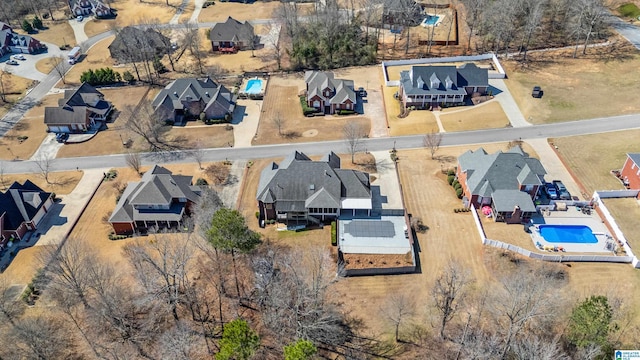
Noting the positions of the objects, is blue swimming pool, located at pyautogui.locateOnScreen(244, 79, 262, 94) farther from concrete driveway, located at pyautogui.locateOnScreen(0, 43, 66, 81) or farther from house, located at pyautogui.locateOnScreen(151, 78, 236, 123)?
concrete driveway, located at pyautogui.locateOnScreen(0, 43, 66, 81)

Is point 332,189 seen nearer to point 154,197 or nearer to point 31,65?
point 154,197

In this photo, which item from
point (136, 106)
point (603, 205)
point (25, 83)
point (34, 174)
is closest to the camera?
point (603, 205)

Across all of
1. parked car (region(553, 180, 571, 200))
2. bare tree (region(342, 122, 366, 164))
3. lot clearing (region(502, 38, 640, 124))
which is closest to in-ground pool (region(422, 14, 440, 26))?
lot clearing (region(502, 38, 640, 124))

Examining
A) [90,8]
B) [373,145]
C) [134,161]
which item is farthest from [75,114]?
[90,8]

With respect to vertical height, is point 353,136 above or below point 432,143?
above

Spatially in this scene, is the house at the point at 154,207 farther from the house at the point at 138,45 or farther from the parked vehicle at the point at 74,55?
the parked vehicle at the point at 74,55

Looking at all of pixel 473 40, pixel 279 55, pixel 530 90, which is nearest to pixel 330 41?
pixel 279 55

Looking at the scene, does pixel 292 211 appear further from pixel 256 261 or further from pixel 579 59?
pixel 579 59
